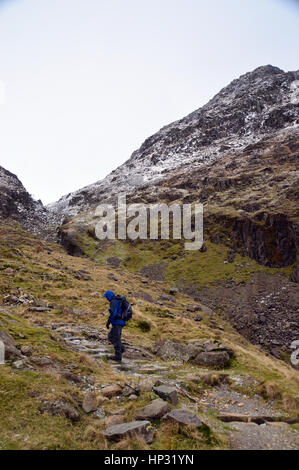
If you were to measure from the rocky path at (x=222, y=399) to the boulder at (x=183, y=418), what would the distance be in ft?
2.81

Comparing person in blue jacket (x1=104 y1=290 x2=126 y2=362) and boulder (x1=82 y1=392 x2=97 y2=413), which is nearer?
boulder (x1=82 y1=392 x2=97 y2=413)

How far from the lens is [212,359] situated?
15.0 meters

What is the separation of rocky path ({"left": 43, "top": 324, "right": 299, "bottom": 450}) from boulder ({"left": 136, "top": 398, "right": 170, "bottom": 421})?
118 cm

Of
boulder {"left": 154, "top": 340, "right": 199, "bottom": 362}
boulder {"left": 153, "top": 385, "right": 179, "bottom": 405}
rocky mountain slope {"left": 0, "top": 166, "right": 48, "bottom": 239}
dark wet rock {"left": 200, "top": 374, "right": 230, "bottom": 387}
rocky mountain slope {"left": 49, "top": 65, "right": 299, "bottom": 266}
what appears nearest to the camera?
boulder {"left": 153, "top": 385, "right": 179, "bottom": 405}

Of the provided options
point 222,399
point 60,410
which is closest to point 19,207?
point 222,399

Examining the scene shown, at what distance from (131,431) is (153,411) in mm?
1122

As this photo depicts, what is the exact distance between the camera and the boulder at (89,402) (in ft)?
25.4

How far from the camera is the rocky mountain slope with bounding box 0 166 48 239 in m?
108

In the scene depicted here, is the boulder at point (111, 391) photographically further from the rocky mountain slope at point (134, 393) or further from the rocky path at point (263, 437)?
the rocky path at point (263, 437)

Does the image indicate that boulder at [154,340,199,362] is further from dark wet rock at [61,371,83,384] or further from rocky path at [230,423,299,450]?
rocky path at [230,423,299,450]

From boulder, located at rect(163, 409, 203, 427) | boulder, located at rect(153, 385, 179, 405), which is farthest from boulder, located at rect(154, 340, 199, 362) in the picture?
boulder, located at rect(163, 409, 203, 427)

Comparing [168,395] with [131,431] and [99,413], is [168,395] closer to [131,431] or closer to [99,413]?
[99,413]

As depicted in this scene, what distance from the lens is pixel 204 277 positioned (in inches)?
2069
